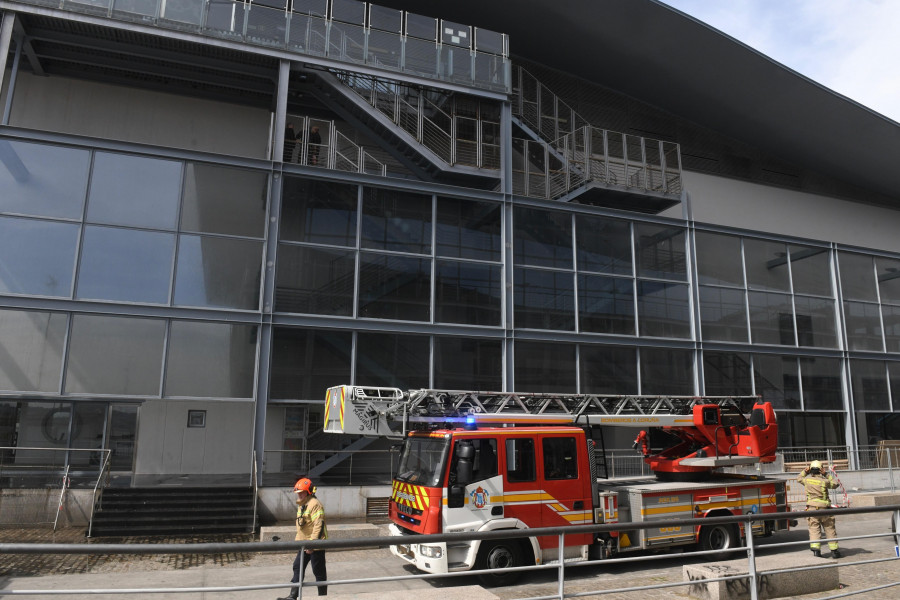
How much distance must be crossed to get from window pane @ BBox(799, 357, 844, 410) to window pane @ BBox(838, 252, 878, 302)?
9.79ft

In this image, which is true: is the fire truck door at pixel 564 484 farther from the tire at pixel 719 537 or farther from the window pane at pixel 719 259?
the window pane at pixel 719 259

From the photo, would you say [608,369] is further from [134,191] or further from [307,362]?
[134,191]

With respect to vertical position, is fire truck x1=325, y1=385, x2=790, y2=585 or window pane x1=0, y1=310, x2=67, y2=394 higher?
window pane x1=0, y1=310, x2=67, y2=394

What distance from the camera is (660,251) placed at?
20609 mm

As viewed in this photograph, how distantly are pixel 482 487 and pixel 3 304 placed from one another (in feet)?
38.2

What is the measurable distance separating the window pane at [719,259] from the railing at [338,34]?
848 centimetres

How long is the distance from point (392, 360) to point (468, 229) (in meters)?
4.41

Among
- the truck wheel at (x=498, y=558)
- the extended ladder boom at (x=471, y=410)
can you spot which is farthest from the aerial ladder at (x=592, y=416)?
the truck wheel at (x=498, y=558)

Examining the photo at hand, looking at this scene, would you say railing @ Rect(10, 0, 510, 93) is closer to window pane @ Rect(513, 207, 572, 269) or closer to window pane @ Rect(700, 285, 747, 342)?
window pane @ Rect(513, 207, 572, 269)

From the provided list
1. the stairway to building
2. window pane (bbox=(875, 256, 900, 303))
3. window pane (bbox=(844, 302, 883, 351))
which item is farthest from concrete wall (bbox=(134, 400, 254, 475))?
window pane (bbox=(875, 256, 900, 303))

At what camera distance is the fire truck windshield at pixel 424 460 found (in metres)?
9.20

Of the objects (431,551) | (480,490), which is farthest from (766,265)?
(431,551)

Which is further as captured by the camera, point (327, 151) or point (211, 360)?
point (327, 151)

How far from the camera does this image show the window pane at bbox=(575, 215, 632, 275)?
19.5 meters
